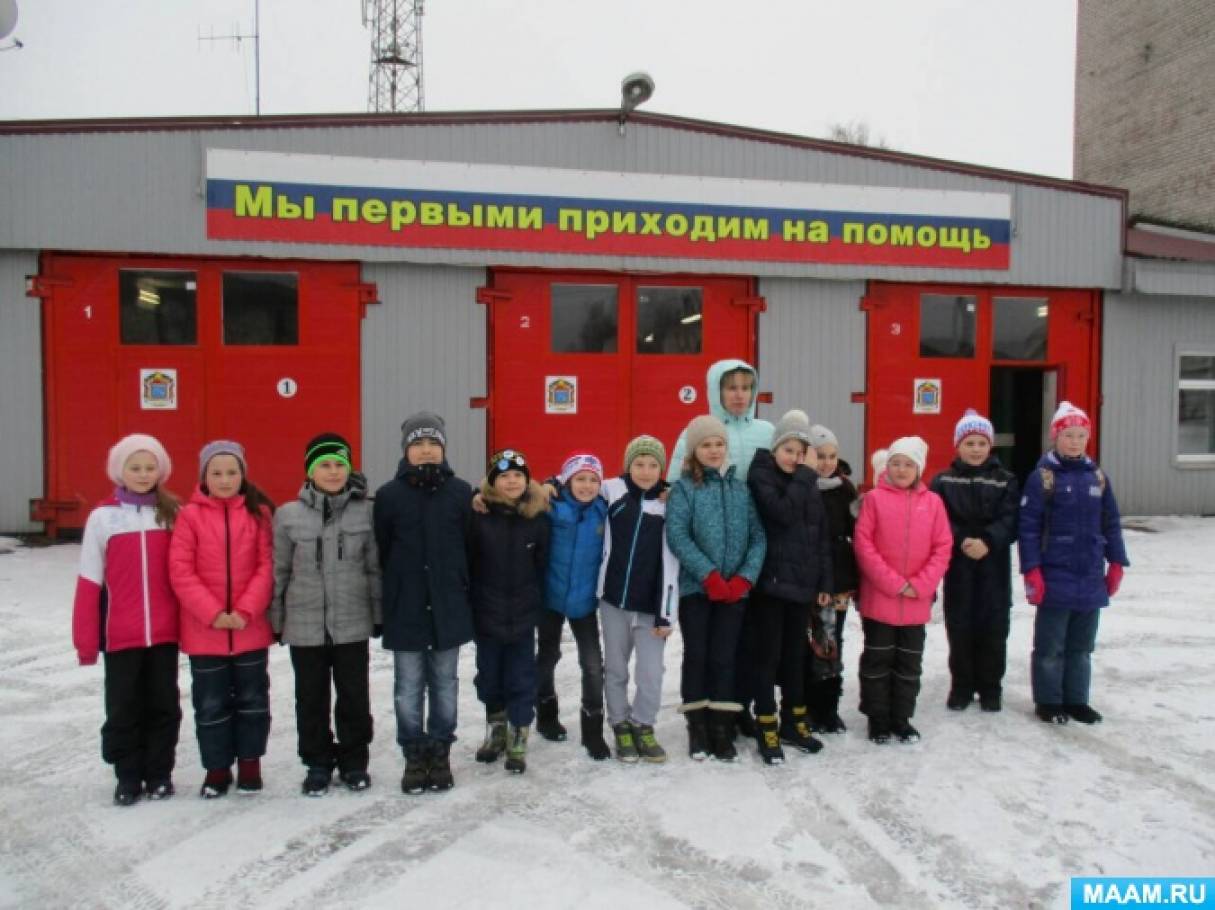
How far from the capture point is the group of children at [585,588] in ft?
11.8

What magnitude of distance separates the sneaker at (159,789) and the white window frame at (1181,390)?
12017mm

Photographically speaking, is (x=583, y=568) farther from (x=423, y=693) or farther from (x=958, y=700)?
(x=958, y=700)

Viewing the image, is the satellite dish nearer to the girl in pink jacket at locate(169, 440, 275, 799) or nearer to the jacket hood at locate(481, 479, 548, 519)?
the girl in pink jacket at locate(169, 440, 275, 799)

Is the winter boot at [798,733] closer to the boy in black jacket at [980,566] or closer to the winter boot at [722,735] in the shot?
the winter boot at [722,735]

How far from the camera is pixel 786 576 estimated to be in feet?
13.2

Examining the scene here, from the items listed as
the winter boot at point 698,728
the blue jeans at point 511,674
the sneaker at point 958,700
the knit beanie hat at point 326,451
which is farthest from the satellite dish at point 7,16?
the sneaker at point 958,700

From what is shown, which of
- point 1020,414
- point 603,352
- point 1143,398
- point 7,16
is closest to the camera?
point 7,16

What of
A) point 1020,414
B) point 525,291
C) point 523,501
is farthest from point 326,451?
point 1020,414

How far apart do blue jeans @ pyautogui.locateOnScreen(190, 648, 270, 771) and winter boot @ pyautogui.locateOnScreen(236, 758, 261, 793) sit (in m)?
0.03

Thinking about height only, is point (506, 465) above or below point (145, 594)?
above

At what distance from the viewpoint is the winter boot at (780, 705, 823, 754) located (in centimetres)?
415

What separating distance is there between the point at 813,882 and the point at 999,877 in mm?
652

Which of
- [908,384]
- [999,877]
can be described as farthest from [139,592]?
[908,384]

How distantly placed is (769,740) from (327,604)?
2.06 m
